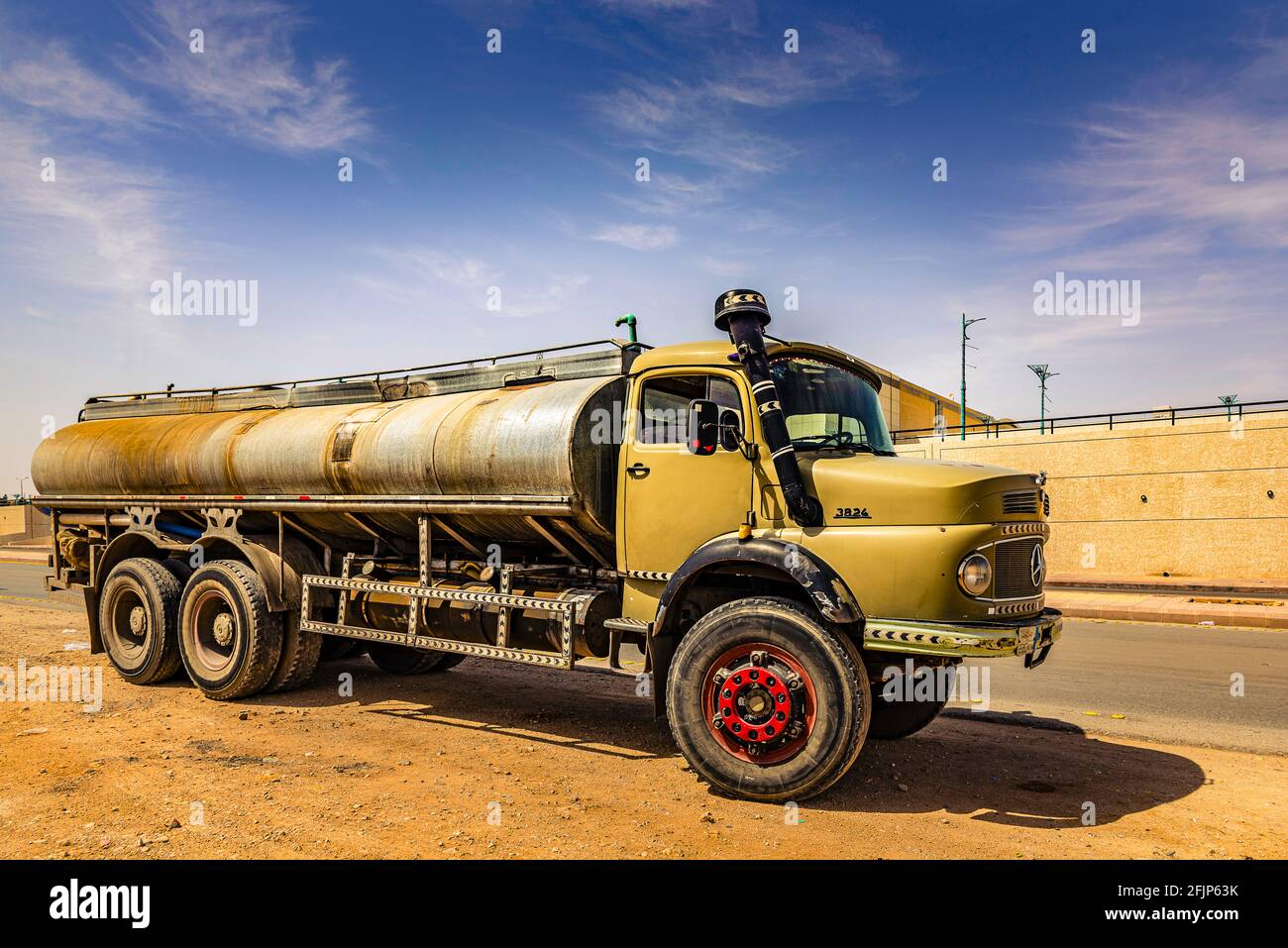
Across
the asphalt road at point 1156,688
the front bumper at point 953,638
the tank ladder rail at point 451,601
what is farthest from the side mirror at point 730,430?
the asphalt road at point 1156,688

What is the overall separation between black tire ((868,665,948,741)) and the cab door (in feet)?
6.20

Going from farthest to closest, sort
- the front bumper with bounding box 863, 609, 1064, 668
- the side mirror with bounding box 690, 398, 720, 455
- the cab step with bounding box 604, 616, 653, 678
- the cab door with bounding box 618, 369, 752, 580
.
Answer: the cab step with bounding box 604, 616, 653, 678 → the cab door with bounding box 618, 369, 752, 580 → the side mirror with bounding box 690, 398, 720, 455 → the front bumper with bounding box 863, 609, 1064, 668

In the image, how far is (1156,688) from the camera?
876 centimetres

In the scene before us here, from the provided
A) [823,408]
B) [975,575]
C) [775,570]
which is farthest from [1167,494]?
[775,570]

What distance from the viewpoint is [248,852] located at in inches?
167

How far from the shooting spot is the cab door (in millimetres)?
5758

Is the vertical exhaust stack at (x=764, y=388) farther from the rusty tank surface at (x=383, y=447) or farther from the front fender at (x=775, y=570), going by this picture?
the rusty tank surface at (x=383, y=447)

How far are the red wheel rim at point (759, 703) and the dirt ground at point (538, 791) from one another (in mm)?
365

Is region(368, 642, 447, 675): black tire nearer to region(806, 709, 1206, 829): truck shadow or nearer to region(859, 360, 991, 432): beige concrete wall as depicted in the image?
region(806, 709, 1206, 829): truck shadow

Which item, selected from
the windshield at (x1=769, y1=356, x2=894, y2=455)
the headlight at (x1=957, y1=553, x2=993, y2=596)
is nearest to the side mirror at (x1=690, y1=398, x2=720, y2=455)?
the windshield at (x1=769, y1=356, x2=894, y2=455)

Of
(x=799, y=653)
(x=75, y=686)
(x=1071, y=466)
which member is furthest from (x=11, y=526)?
(x=799, y=653)

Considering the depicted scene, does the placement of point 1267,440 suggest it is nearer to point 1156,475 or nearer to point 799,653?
point 1156,475

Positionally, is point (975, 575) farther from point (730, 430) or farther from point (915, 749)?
point (915, 749)

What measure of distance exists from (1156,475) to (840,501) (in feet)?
72.2
